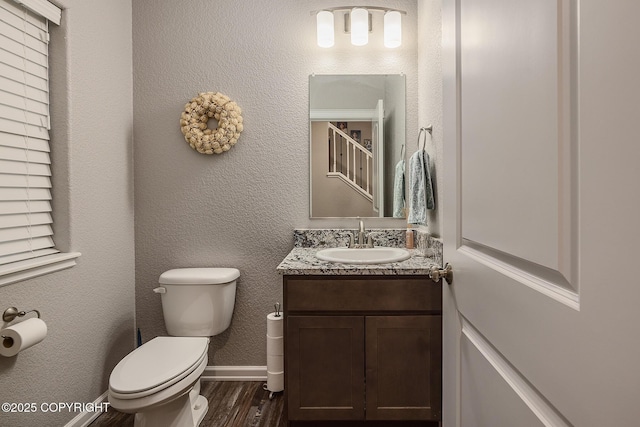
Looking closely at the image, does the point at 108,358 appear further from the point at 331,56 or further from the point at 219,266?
the point at 331,56

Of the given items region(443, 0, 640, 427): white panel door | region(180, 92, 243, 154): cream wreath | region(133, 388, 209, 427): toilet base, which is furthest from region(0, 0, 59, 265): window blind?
region(443, 0, 640, 427): white panel door

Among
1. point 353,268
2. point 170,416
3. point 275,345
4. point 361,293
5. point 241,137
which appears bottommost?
point 170,416

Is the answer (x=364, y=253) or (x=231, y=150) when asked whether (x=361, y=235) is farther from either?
(x=231, y=150)

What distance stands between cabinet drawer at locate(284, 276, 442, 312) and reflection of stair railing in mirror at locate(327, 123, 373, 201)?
79cm

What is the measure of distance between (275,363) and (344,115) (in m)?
1.51

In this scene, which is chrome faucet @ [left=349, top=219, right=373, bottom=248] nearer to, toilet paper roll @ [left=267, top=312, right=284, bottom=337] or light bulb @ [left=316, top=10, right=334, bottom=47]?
toilet paper roll @ [left=267, top=312, right=284, bottom=337]

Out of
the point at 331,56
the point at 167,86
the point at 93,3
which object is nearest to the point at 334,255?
the point at 331,56

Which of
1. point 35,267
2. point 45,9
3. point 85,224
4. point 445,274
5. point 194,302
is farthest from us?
point 194,302

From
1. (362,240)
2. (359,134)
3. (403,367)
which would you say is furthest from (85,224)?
(403,367)

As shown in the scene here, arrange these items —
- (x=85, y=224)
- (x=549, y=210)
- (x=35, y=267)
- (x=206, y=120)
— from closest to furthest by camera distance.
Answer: (x=549, y=210)
(x=35, y=267)
(x=85, y=224)
(x=206, y=120)

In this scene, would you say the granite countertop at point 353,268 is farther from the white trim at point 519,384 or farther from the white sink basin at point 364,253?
the white trim at point 519,384

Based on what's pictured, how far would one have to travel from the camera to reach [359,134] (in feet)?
7.86

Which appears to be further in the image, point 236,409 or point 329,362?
point 236,409

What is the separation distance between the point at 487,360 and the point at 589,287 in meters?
0.40
